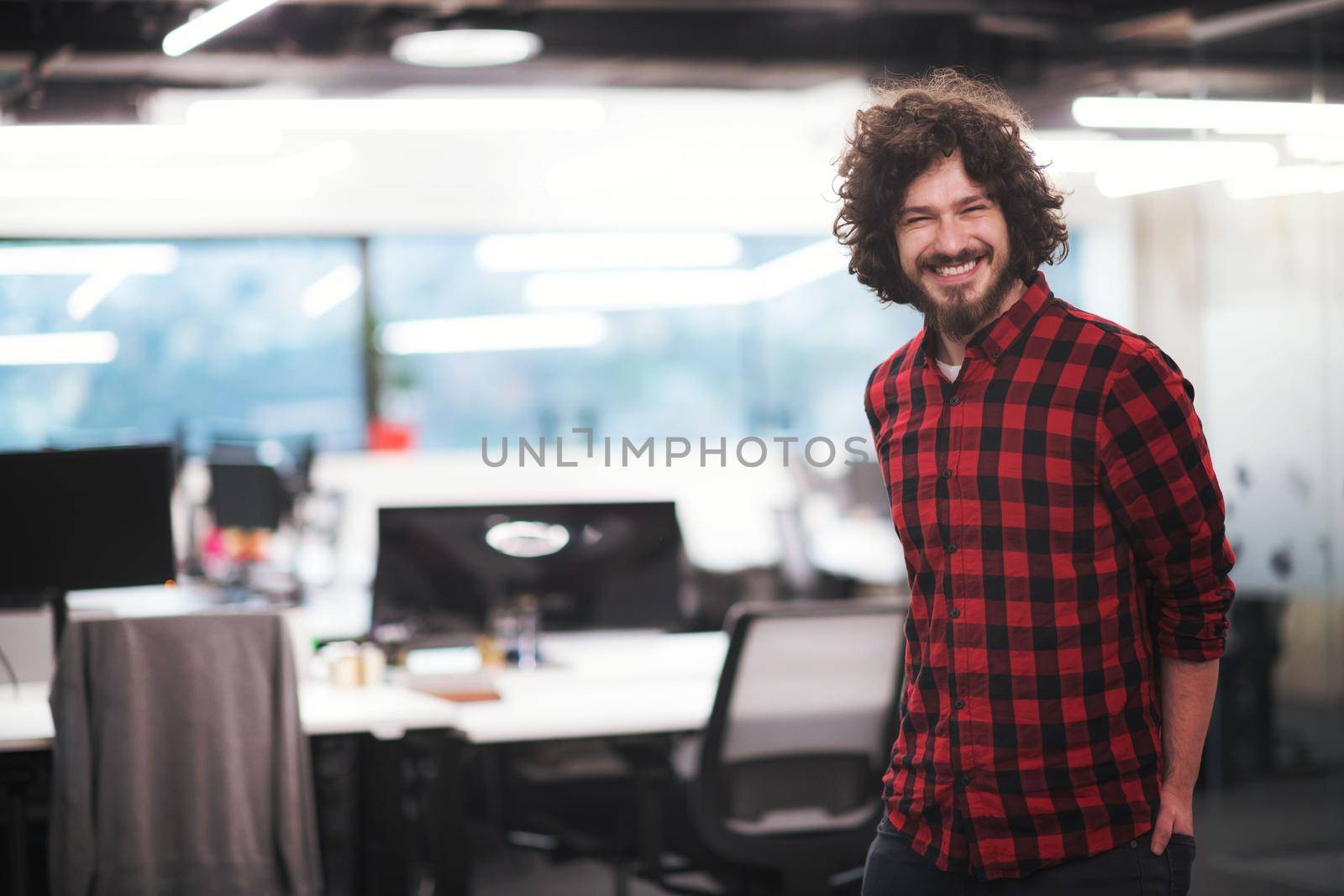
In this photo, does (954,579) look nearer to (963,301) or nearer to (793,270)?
(963,301)

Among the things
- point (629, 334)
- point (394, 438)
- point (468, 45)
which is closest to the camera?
point (468, 45)

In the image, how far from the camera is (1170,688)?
159cm

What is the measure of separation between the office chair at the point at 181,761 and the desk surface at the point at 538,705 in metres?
0.17

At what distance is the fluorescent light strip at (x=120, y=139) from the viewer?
19.3 feet

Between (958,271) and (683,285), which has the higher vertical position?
(683,285)

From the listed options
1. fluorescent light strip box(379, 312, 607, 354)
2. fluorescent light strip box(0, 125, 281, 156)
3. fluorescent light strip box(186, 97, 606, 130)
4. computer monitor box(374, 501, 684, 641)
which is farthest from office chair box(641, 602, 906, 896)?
fluorescent light strip box(379, 312, 607, 354)

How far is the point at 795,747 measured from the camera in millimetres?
2828

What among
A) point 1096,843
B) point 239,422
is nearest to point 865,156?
point 1096,843

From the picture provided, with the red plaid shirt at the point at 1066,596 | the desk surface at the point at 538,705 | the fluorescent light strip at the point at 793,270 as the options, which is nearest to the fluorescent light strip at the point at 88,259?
the fluorescent light strip at the point at 793,270

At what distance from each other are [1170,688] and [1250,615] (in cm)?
334

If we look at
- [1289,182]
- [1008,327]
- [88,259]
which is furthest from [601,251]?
[1008,327]

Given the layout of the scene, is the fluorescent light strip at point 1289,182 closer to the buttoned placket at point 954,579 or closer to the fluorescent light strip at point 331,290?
the buttoned placket at point 954,579

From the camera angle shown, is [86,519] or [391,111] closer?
[86,519]

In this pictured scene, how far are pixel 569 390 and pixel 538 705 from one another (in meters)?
6.06
